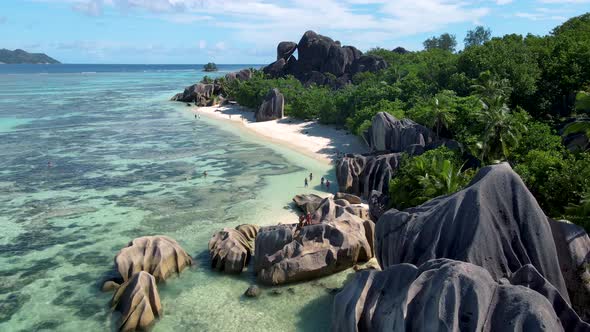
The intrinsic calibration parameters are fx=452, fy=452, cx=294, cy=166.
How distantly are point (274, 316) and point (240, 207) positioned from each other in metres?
14.4

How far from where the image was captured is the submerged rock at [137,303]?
60.8 ft

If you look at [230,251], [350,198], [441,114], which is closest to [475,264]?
[230,251]

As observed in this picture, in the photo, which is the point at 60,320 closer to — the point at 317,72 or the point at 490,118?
the point at 490,118

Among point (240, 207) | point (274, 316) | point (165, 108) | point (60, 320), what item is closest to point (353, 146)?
point (240, 207)

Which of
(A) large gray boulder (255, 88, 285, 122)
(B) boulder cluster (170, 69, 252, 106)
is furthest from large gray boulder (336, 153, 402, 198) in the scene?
(B) boulder cluster (170, 69, 252, 106)

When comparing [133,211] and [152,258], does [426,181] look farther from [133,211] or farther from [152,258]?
[133,211]

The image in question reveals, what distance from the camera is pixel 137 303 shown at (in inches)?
745

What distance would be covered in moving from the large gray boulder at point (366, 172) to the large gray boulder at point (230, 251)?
11483mm

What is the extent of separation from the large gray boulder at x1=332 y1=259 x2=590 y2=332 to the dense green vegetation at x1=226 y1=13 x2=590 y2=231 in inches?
274

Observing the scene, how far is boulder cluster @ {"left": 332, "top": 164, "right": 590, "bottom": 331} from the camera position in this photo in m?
12.8

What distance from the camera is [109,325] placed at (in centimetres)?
1891

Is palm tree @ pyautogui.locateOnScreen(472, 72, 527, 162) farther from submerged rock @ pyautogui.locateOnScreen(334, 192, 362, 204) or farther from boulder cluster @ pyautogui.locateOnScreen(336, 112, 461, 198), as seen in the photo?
submerged rock @ pyautogui.locateOnScreen(334, 192, 362, 204)

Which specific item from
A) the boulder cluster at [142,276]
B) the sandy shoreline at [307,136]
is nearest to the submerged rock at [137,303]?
the boulder cluster at [142,276]

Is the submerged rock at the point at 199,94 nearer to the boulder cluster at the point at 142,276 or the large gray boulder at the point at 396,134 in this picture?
the large gray boulder at the point at 396,134
